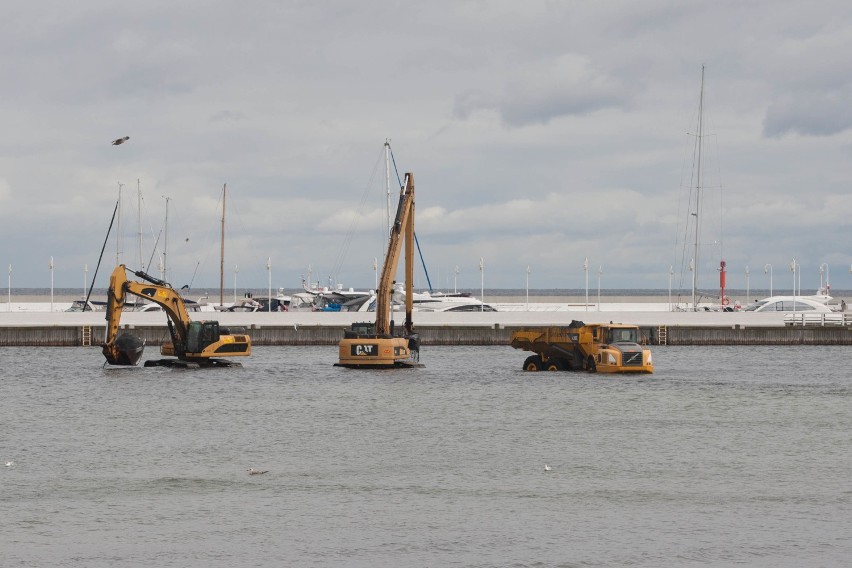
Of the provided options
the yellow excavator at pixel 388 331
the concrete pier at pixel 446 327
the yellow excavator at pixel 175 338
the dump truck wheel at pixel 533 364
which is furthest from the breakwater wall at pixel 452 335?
the dump truck wheel at pixel 533 364

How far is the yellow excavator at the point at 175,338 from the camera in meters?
69.9

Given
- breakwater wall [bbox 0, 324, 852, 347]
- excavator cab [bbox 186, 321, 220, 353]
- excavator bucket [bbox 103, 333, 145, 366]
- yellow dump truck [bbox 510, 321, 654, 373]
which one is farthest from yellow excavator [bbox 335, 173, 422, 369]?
breakwater wall [bbox 0, 324, 852, 347]

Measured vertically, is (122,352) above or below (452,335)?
below

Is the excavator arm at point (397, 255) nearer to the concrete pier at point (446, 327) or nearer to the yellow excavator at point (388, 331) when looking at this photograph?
the yellow excavator at point (388, 331)

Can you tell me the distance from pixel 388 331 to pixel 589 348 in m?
12.1

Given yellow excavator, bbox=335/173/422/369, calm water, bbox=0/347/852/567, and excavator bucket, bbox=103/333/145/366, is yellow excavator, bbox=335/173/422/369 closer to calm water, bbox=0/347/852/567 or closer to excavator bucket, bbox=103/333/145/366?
calm water, bbox=0/347/852/567

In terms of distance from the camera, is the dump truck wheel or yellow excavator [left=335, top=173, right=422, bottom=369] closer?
yellow excavator [left=335, top=173, right=422, bottom=369]

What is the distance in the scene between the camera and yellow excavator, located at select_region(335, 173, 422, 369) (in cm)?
6869

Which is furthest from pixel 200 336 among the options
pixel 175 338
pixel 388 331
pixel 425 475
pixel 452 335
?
pixel 425 475

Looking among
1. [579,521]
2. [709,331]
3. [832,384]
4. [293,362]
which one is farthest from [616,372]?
[579,521]

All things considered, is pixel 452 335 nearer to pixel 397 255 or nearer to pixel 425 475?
pixel 397 255

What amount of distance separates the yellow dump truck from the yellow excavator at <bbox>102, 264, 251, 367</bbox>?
1686cm

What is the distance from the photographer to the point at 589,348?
2697 inches

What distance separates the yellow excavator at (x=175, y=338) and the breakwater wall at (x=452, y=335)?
24.7 meters
